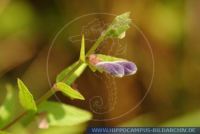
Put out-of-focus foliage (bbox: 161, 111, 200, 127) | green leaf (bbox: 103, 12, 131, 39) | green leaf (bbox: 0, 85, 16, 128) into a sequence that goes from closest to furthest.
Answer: green leaf (bbox: 103, 12, 131, 39)
green leaf (bbox: 0, 85, 16, 128)
out-of-focus foliage (bbox: 161, 111, 200, 127)

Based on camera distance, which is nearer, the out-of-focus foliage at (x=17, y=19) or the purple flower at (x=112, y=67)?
the purple flower at (x=112, y=67)

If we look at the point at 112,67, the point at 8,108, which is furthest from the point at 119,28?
the point at 8,108

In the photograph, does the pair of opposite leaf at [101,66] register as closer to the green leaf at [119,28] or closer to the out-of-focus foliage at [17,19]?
the green leaf at [119,28]

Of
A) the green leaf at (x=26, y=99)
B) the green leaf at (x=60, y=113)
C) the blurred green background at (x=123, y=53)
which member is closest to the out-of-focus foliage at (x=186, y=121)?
the blurred green background at (x=123, y=53)

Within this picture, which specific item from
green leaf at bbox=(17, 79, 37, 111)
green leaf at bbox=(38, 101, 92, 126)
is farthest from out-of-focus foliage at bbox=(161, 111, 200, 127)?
green leaf at bbox=(17, 79, 37, 111)

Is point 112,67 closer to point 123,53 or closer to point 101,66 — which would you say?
point 101,66

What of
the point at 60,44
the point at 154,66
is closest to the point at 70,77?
the point at 60,44

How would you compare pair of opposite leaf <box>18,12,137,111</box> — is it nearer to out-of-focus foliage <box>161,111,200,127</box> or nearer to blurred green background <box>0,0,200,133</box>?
blurred green background <box>0,0,200,133</box>

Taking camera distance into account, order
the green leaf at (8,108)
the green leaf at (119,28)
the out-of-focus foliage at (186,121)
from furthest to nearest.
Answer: the out-of-focus foliage at (186,121) < the green leaf at (8,108) < the green leaf at (119,28)
